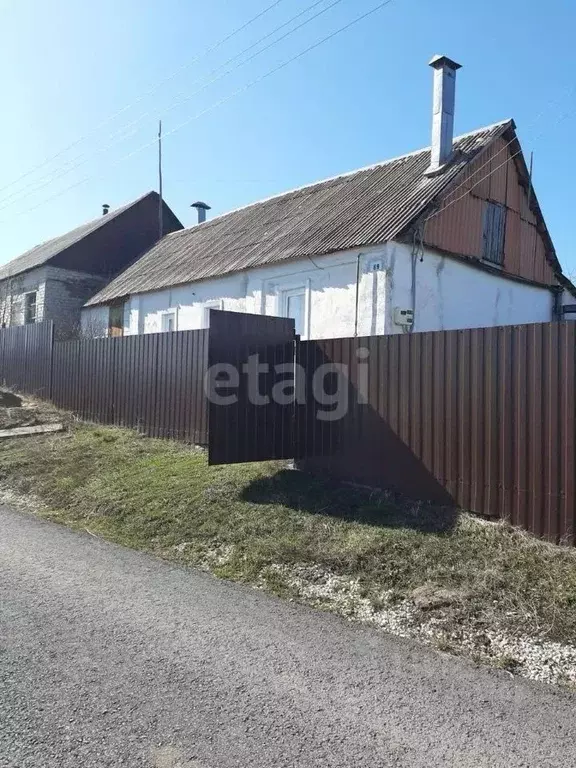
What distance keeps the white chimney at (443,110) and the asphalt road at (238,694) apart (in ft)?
37.6

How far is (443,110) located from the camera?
12.6 metres

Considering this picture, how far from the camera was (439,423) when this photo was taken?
5.75 m

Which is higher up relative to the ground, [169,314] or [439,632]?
[169,314]

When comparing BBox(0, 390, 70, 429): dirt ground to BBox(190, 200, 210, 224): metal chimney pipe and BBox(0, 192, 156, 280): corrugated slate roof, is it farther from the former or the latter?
BBox(190, 200, 210, 224): metal chimney pipe

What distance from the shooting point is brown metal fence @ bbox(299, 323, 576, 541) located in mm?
4832

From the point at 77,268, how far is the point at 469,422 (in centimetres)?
2182

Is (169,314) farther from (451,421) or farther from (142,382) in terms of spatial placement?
(451,421)

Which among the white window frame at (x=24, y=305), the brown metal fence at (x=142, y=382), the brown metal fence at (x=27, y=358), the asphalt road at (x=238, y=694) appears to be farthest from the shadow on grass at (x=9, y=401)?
the white window frame at (x=24, y=305)

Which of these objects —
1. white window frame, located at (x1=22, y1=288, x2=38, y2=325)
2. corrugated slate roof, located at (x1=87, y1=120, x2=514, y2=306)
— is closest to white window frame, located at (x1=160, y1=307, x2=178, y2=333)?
corrugated slate roof, located at (x1=87, y1=120, x2=514, y2=306)

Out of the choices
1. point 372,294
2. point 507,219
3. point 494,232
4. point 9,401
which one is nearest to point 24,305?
point 9,401

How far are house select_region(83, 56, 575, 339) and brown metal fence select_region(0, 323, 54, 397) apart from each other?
3.71 meters

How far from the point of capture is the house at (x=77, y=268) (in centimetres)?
2317

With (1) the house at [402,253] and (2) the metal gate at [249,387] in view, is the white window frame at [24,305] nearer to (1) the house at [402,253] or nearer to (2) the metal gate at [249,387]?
(1) the house at [402,253]

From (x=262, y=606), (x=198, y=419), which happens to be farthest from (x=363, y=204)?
(x=262, y=606)
